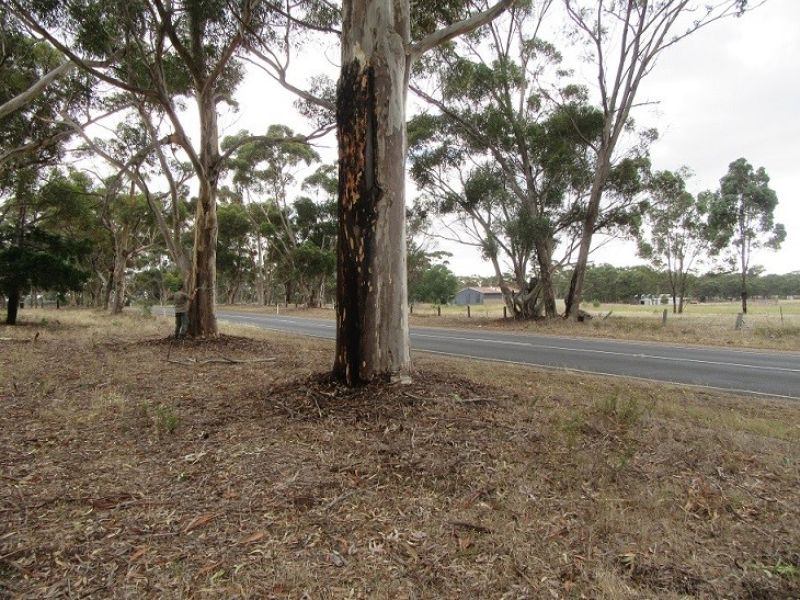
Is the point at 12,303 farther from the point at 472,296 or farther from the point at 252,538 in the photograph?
the point at 472,296

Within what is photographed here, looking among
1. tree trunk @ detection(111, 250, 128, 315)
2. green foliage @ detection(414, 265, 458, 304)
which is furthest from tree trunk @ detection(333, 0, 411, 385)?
green foliage @ detection(414, 265, 458, 304)

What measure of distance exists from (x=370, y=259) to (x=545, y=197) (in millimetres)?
18497

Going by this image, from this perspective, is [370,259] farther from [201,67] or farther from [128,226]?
[128,226]

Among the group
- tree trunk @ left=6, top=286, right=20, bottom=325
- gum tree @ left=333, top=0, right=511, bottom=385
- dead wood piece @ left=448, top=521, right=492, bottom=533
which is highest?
gum tree @ left=333, top=0, right=511, bottom=385

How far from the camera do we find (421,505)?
2771 mm

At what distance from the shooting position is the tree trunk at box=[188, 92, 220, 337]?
10.5 m

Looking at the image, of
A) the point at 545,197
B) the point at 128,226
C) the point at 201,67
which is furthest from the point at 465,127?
the point at 128,226

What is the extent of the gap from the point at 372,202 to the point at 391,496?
2.77 m

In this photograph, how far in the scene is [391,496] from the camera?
9.44ft

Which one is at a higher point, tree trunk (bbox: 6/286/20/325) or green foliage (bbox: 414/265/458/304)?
green foliage (bbox: 414/265/458/304)

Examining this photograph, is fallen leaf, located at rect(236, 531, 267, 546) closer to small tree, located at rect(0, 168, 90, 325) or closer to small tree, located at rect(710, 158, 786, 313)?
small tree, located at rect(0, 168, 90, 325)

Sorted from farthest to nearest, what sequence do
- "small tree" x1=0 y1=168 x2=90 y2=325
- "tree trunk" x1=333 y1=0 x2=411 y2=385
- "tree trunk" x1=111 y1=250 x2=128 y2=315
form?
"tree trunk" x1=111 y1=250 x2=128 y2=315
"small tree" x1=0 y1=168 x2=90 y2=325
"tree trunk" x1=333 y1=0 x2=411 y2=385

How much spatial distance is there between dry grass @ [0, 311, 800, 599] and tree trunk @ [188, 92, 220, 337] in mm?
5643

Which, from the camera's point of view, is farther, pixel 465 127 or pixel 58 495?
pixel 465 127
